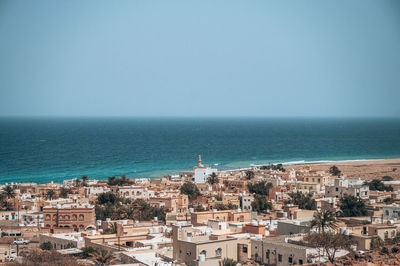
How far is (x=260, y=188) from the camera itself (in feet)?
183

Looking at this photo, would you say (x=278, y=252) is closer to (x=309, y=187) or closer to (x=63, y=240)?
(x=63, y=240)

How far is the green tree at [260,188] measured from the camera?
55.2 metres

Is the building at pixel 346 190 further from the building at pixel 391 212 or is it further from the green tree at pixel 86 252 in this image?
the green tree at pixel 86 252

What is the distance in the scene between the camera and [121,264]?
26.4 m

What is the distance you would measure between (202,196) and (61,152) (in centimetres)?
8698

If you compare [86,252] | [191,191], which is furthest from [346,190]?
[86,252]

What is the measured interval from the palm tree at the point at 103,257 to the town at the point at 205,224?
47mm

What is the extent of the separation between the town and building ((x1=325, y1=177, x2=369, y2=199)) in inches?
3.2

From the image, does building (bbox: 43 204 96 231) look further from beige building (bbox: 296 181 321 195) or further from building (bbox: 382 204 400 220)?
beige building (bbox: 296 181 321 195)

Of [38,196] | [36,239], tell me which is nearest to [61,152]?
[38,196]

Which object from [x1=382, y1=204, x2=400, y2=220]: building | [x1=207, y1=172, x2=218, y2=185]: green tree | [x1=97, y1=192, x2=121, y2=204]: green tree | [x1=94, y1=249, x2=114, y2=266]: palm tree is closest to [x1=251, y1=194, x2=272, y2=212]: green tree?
[x1=382, y1=204, x2=400, y2=220]: building

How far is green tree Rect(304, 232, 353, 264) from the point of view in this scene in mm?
26594

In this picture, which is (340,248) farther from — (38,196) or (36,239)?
(38,196)

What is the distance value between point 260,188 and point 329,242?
2927 cm
